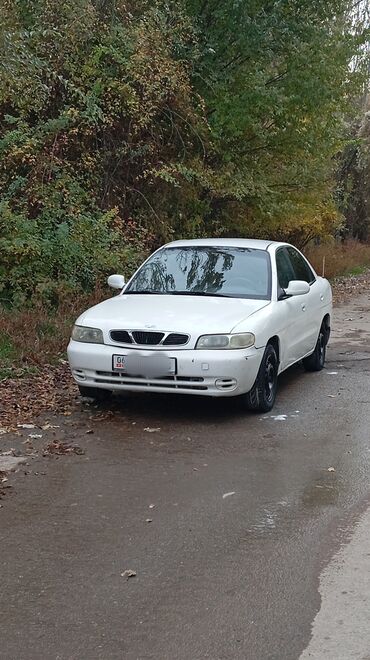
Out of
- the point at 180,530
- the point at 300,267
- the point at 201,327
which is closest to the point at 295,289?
the point at 300,267

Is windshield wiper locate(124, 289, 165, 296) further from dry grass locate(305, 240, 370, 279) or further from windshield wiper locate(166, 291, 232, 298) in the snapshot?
dry grass locate(305, 240, 370, 279)

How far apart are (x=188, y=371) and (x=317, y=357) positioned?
3334mm

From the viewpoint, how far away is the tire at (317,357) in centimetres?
1012

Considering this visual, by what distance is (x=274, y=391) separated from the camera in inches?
319

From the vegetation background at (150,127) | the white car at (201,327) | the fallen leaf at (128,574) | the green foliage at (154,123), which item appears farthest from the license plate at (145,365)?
the green foliage at (154,123)

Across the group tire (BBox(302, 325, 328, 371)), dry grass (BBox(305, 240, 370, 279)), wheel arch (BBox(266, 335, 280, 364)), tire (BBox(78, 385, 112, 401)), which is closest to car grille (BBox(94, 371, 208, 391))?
tire (BBox(78, 385, 112, 401))

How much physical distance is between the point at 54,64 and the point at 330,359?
588 centimetres

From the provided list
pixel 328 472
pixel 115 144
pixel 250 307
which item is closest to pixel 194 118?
pixel 115 144

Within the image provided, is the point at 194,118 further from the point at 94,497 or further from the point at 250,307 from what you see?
the point at 94,497

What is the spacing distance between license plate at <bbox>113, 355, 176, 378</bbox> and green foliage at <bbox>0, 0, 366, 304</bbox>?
3.87 metres

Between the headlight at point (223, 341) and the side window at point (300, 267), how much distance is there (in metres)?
2.34

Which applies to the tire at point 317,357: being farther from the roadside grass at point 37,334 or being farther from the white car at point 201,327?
the roadside grass at point 37,334

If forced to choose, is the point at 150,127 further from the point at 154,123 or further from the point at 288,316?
the point at 288,316

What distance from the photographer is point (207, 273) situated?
28.5 ft
